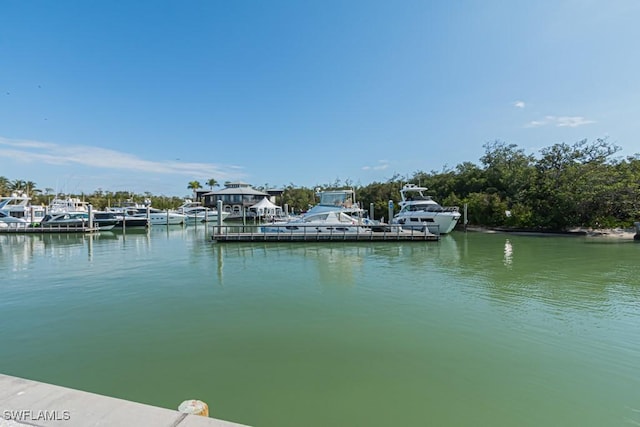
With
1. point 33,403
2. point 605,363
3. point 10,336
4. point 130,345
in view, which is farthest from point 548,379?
point 10,336

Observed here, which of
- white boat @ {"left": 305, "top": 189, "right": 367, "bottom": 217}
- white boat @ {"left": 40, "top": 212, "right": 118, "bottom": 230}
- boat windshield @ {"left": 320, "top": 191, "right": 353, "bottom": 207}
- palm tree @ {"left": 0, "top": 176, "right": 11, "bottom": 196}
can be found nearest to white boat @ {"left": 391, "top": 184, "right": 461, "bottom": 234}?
white boat @ {"left": 305, "top": 189, "right": 367, "bottom": 217}

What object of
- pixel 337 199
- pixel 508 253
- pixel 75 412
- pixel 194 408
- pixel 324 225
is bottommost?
pixel 508 253

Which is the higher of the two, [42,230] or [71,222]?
[71,222]

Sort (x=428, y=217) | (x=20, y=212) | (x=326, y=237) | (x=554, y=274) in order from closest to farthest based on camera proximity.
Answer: (x=554, y=274)
(x=326, y=237)
(x=428, y=217)
(x=20, y=212)

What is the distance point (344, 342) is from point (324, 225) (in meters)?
19.2

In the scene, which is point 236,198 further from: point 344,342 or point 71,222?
point 344,342

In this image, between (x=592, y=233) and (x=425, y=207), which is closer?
(x=592, y=233)

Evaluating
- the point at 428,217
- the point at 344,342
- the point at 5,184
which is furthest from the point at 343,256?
the point at 5,184

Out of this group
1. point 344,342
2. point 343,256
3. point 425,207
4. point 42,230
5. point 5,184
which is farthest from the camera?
point 5,184

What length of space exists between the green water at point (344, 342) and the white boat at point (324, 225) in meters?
11.3

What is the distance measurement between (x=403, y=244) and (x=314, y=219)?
25.2 ft

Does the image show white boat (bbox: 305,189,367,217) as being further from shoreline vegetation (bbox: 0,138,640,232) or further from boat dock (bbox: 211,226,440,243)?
shoreline vegetation (bbox: 0,138,640,232)
